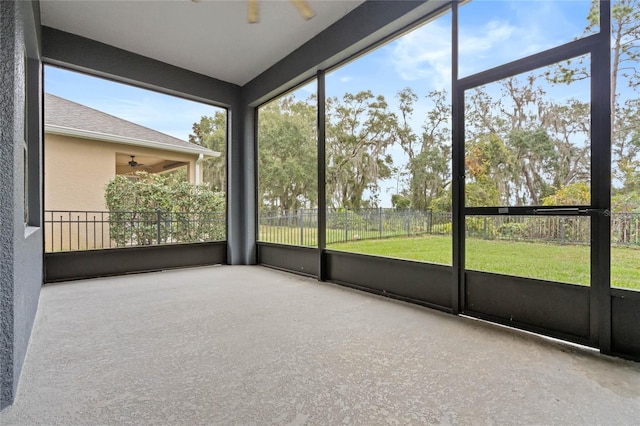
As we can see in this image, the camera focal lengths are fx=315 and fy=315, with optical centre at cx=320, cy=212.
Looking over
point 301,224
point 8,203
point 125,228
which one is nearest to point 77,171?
point 125,228

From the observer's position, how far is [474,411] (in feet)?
5.10

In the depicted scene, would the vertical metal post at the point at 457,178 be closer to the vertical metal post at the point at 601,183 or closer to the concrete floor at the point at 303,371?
the concrete floor at the point at 303,371

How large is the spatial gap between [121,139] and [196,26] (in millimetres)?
2955

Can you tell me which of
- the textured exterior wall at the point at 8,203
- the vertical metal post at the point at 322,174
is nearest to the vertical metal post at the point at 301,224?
the vertical metal post at the point at 322,174

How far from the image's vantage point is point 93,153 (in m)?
5.67

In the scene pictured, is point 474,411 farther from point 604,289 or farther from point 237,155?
point 237,155

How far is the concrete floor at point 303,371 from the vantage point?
5.08 ft

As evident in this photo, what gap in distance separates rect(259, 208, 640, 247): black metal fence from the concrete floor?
2.66ft

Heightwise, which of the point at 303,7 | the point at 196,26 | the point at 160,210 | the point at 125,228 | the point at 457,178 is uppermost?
the point at 196,26

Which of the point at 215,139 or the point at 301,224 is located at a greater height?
the point at 215,139

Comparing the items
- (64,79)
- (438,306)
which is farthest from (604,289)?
(64,79)

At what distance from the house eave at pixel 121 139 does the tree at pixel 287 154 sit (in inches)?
45.4

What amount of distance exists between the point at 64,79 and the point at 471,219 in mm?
5656

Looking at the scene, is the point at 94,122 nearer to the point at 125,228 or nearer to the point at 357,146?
the point at 125,228
